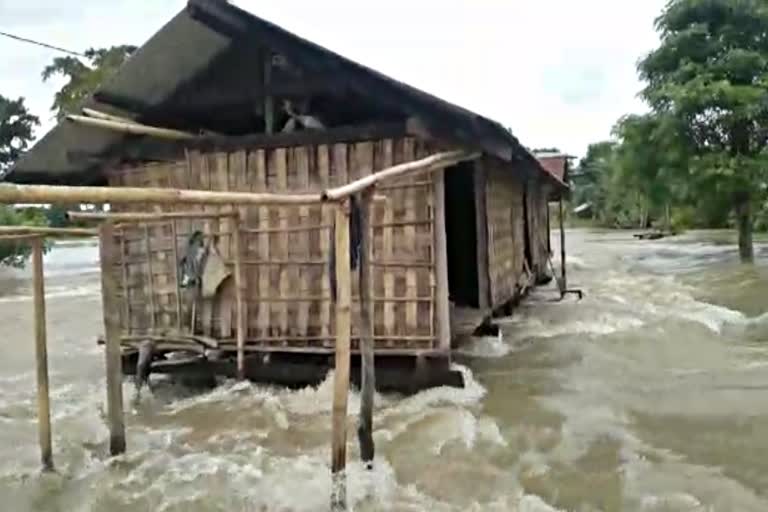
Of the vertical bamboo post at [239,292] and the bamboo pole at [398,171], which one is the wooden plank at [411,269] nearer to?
the bamboo pole at [398,171]

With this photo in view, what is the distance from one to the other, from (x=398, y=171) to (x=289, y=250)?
215 cm

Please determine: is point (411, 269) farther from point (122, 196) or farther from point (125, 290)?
point (122, 196)

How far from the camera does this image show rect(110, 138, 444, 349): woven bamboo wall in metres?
6.39

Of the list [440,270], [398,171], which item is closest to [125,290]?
[440,270]

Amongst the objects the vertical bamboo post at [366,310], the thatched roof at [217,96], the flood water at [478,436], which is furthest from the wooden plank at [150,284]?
the vertical bamboo post at [366,310]

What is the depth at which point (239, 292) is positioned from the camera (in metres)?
6.84

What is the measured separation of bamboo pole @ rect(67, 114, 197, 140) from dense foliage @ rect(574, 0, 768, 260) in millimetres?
13177

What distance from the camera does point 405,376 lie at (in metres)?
6.51

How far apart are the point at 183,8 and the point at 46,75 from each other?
34062mm

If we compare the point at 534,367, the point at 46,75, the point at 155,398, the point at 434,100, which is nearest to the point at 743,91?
the point at 534,367

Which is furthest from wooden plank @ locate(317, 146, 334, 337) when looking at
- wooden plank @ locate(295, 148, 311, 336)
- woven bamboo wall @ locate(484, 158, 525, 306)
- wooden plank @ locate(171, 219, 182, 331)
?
woven bamboo wall @ locate(484, 158, 525, 306)

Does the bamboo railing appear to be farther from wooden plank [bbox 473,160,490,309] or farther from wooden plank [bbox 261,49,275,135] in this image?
wooden plank [bbox 473,160,490,309]

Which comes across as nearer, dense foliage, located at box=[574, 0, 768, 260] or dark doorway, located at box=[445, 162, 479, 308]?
dark doorway, located at box=[445, 162, 479, 308]

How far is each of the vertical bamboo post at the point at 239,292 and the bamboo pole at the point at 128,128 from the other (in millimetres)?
1037
